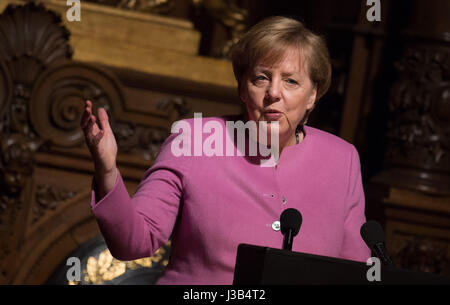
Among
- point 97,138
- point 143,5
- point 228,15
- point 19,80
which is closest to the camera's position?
point 97,138

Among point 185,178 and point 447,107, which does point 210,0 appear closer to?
point 447,107

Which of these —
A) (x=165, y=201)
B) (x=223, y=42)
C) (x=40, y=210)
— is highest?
(x=223, y=42)

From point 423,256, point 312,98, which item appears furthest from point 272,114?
point 423,256

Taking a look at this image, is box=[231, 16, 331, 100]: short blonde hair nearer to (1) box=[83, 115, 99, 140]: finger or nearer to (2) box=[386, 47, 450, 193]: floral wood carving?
(1) box=[83, 115, 99, 140]: finger

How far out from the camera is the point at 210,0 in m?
3.84

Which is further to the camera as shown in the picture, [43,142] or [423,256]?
[423,256]

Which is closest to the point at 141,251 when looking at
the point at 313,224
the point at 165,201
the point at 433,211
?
the point at 165,201

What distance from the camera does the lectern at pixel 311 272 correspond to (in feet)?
4.71

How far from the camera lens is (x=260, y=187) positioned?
204cm

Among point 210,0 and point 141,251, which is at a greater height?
point 210,0

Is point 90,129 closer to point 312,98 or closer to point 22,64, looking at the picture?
point 312,98

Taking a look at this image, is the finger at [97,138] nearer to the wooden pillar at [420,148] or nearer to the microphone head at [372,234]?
the microphone head at [372,234]

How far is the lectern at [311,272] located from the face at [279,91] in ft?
2.05

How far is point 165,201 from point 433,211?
1.81m
